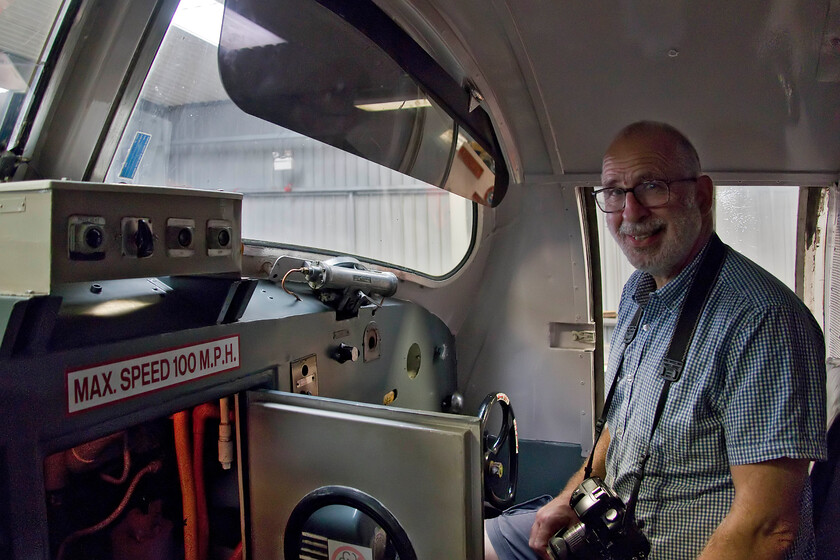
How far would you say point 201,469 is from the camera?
1.58 meters

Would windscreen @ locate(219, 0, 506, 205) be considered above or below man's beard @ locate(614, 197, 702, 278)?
above

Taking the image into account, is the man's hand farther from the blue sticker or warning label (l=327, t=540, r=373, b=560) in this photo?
the blue sticker

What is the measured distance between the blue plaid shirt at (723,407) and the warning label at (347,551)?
782 mm

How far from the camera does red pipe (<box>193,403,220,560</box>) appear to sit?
5.13 feet

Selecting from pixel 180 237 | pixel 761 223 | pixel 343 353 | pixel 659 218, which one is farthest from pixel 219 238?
pixel 761 223

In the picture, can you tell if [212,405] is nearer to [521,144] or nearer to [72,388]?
[72,388]

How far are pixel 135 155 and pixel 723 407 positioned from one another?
1.79m

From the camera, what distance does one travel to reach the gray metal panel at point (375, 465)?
1.22 meters

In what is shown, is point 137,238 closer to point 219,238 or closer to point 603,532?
point 219,238

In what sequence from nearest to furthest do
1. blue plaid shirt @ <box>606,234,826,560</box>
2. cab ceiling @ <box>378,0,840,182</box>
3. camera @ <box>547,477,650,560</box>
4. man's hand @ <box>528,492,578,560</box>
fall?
blue plaid shirt @ <box>606,234,826,560</box>
camera @ <box>547,477,650,560</box>
man's hand @ <box>528,492,578,560</box>
cab ceiling @ <box>378,0,840,182</box>

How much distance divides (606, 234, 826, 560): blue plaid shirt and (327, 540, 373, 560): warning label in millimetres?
782

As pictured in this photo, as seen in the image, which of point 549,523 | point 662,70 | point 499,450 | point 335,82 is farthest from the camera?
point 499,450

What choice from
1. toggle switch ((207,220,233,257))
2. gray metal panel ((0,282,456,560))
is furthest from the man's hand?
toggle switch ((207,220,233,257))

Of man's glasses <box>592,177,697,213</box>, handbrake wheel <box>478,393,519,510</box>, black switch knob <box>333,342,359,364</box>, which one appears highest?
man's glasses <box>592,177,697,213</box>
